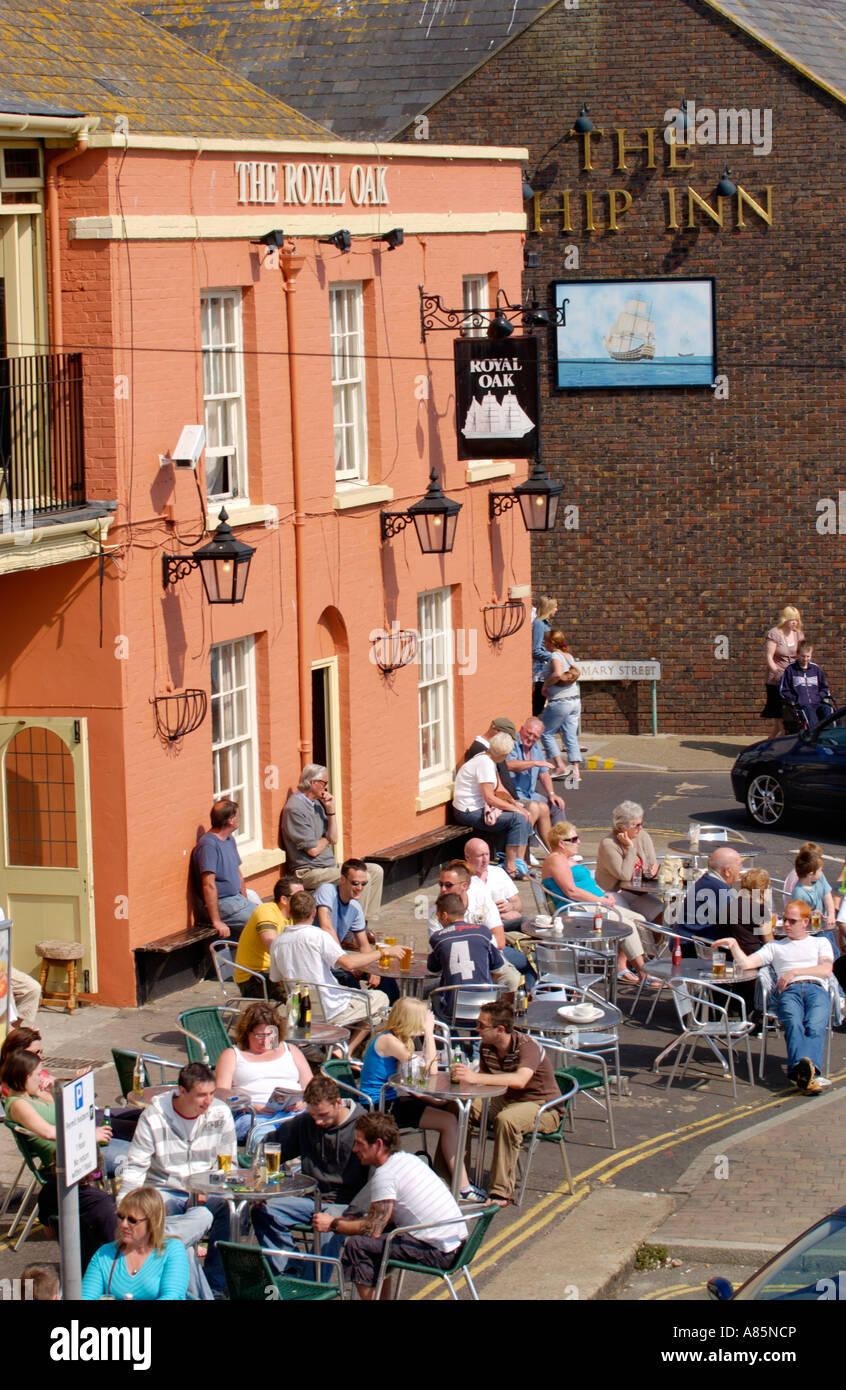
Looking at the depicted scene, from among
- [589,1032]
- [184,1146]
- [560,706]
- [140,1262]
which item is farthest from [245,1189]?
[560,706]

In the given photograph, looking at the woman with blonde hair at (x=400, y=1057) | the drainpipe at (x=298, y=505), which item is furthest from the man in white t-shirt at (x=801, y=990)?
the drainpipe at (x=298, y=505)

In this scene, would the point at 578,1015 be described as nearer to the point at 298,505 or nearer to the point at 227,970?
the point at 227,970

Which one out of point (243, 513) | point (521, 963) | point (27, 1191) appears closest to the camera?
point (27, 1191)

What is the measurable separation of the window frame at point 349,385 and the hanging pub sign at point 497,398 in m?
1.18

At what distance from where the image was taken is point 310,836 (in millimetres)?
16828

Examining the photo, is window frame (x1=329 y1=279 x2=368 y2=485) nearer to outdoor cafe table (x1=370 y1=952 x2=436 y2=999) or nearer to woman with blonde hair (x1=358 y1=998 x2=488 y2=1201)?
outdoor cafe table (x1=370 y1=952 x2=436 y2=999)

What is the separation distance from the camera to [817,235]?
25953 millimetres

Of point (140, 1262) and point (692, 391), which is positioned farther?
point (692, 391)

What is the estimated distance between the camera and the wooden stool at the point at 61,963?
48.2ft

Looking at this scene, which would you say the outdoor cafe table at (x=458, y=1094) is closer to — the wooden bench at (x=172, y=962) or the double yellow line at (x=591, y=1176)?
the double yellow line at (x=591, y=1176)

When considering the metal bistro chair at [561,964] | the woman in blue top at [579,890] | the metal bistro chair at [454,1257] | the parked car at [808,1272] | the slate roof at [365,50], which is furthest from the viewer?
the slate roof at [365,50]

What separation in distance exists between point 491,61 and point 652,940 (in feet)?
50.6

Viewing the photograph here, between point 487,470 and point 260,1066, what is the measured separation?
10.7 m
